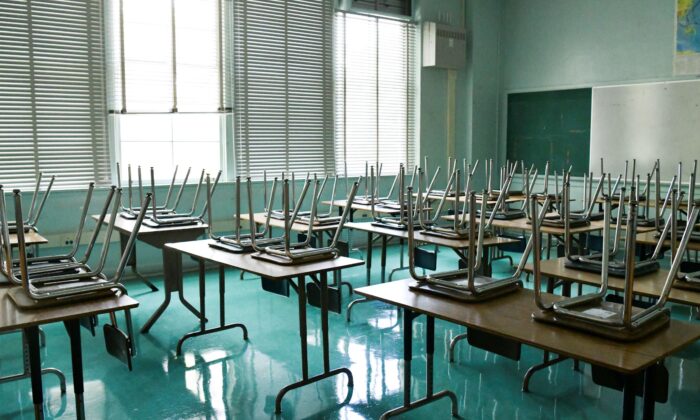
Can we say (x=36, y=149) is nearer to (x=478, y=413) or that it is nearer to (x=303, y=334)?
(x=303, y=334)

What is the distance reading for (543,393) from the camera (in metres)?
2.88

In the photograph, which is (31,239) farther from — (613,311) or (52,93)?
(613,311)

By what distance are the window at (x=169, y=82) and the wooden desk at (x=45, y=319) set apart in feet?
11.7

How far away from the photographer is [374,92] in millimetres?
7000

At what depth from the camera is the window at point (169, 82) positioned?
529 centimetres

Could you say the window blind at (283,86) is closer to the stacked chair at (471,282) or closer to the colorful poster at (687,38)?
the colorful poster at (687,38)

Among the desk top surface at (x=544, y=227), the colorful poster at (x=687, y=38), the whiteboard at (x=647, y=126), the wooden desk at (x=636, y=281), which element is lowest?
the wooden desk at (x=636, y=281)

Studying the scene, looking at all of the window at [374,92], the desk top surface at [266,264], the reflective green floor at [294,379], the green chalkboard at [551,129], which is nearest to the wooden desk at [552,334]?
the desk top surface at [266,264]

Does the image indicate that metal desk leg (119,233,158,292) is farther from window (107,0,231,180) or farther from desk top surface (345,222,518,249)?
desk top surface (345,222,518,249)

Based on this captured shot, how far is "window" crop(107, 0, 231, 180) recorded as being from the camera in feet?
17.4

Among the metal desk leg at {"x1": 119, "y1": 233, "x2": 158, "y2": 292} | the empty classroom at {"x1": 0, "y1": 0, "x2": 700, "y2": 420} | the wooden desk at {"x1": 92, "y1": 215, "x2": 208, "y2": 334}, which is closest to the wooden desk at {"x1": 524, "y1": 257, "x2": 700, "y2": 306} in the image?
the empty classroom at {"x1": 0, "y1": 0, "x2": 700, "y2": 420}

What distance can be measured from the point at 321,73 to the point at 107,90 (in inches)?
85.3

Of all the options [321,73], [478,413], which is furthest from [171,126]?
[478,413]

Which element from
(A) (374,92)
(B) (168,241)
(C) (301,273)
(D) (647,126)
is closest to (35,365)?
(C) (301,273)
